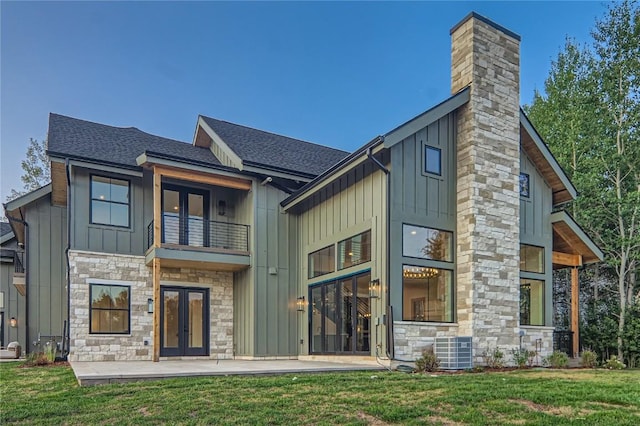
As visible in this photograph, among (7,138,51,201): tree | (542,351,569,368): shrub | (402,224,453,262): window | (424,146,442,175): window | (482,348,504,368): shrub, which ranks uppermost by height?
(7,138,51,201): tree

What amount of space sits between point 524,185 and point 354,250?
4.94 metres

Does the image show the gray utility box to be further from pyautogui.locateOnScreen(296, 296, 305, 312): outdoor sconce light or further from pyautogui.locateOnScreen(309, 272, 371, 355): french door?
pyautogui.locateOnScreen(296, 296, 305, 312): outdoor sconce light

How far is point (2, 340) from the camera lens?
16.5 metres

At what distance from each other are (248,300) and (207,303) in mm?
1393

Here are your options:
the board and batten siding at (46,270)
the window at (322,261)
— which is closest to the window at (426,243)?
the window at (322,261)

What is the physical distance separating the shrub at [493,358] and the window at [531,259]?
2.54m

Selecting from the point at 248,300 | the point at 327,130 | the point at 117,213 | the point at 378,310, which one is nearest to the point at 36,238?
the point at 117,213

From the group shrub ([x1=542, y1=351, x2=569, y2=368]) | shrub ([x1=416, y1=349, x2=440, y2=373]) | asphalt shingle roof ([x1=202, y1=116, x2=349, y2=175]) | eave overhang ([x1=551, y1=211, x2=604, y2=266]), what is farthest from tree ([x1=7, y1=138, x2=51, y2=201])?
shrub ([x1=542, y1=351, x2=569, y2=368])

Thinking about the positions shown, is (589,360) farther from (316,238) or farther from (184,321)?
(184,321)

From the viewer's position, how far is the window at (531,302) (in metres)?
12.0

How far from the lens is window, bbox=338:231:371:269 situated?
10.9 metres

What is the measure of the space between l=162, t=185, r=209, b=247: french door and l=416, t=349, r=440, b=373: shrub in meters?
7.09

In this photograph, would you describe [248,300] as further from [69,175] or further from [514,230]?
[514,230]

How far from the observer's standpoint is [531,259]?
12.4 metres
